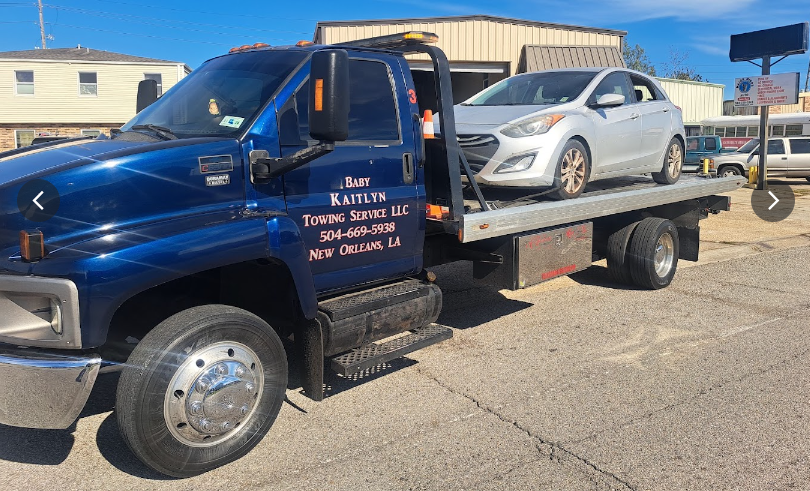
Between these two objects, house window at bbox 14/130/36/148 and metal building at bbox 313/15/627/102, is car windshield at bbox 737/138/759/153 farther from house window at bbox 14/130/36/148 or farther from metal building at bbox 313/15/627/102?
house window at bbox 14/130/36/148

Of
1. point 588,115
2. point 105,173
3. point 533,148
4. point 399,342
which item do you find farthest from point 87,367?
point 588,115

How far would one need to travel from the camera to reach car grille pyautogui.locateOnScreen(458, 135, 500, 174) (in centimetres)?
602

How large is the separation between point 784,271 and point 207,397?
27.1ft

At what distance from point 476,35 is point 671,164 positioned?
1341cm

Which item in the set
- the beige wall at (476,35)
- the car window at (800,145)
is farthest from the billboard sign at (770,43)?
the beige wall at (476,35)

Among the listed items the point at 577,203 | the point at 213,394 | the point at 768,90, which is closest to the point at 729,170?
the point at 768,90

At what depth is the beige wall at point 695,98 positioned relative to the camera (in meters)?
37.0

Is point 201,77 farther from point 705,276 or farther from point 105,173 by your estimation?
point 705,276

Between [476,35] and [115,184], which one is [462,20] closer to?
[476,35]

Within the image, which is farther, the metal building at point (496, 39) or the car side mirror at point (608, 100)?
the metal building at point (496, 39)

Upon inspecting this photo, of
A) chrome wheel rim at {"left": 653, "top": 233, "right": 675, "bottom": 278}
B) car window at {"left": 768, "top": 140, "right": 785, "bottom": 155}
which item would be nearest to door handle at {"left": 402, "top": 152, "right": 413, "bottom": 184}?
chrome wheel rim at {"left": 653, "top": 233, "right": 675, "bottom": 278}

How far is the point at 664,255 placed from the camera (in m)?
8.06

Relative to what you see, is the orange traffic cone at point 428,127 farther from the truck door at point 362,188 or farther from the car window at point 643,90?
the car window at point 643,90

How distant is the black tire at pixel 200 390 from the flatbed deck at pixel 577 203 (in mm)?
1872
